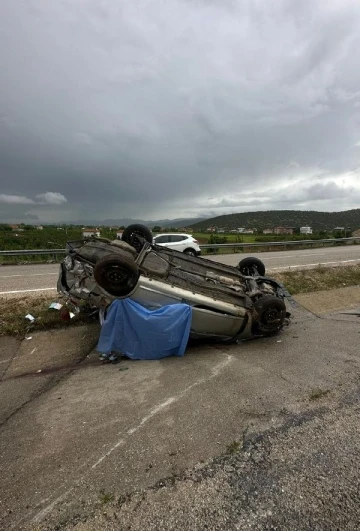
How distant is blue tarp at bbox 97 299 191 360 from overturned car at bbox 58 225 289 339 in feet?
0.45

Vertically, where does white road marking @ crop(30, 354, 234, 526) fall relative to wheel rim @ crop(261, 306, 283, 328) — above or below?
below

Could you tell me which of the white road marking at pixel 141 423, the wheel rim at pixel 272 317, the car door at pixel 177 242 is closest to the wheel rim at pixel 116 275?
the white road marking at pixel 141 423

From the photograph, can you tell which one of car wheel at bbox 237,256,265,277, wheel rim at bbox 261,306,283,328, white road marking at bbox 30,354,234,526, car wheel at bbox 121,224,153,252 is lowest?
white road marking at bbox 30,354,234,526

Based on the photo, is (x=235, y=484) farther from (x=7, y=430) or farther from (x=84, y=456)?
(x=7, y=430)

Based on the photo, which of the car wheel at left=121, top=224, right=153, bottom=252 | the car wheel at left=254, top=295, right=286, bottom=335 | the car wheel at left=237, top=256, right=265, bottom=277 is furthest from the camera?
the car wheel at left=121, top=224, right=153, bottom=252

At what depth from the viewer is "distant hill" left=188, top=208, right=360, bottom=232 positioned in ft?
246

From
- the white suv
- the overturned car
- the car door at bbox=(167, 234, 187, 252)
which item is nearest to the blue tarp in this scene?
the overturned car

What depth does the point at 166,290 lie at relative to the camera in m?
4.64

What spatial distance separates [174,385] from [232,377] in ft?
2.54

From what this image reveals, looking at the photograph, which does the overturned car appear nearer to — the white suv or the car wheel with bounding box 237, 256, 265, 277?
the car wheel with bounding box 237, 256, 265, 277

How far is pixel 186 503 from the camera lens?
6.95 ft

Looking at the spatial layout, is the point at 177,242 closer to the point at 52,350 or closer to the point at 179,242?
the point at 179,242

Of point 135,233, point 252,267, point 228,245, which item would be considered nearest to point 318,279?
point 252,267

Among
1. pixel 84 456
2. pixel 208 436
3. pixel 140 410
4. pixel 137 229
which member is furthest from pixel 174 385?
pixel 137 229
